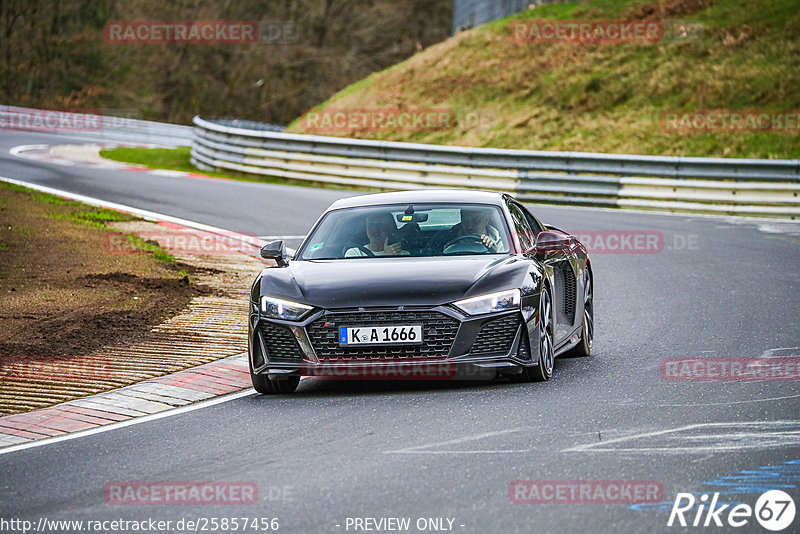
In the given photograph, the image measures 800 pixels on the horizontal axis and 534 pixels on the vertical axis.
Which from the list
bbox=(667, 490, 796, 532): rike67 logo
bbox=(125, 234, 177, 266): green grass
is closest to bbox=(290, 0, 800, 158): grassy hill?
bbox=(125, 234, 177, 266): green grass

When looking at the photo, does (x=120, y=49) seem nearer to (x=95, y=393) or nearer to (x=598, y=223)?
(x=598, y=223)

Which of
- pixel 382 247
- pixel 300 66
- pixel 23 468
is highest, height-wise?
pixel 300 66

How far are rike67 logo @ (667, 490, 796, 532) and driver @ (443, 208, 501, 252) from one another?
3948 mm

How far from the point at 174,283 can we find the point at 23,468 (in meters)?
6.78

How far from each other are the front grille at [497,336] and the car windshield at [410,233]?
1.02 meters

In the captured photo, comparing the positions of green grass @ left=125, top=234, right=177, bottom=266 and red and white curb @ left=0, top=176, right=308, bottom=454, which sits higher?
green grass @ left=125, top=234, right=177, bottom=266

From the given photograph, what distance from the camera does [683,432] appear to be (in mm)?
6812

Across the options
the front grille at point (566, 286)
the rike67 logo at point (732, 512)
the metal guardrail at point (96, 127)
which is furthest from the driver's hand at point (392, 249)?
the metal guardrail at point (96, 127)

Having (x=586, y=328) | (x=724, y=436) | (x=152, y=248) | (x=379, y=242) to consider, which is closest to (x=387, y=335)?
(x=379, y=242)

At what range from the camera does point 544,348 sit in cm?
855

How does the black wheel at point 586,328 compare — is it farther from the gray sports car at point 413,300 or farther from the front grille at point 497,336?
the front grille at point 497,336

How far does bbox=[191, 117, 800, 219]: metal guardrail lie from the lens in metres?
23.0

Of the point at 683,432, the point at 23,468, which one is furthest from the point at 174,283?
the point at 683,432

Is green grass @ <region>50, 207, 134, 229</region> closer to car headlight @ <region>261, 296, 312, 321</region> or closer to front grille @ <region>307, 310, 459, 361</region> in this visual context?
car headlight @ <region>261, 296, 312, 321</region>
